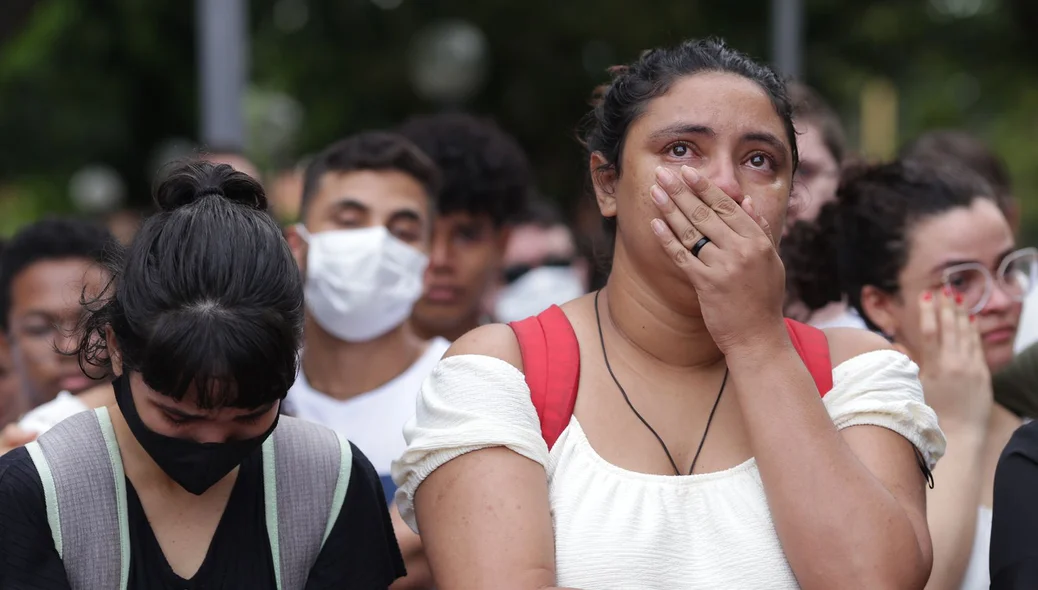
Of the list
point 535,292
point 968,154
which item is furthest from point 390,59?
point 968,154

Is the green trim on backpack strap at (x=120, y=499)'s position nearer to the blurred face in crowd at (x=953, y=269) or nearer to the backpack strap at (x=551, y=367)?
the backpack strap at (x=551, y=367)

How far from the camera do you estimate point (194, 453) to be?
2.66 m

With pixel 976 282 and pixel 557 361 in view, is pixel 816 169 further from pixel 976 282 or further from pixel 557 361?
pixel 557 361

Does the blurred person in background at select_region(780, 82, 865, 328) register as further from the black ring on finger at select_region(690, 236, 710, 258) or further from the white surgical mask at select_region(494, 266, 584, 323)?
the white surgical mask at select_region(494, 266, 584, 323)

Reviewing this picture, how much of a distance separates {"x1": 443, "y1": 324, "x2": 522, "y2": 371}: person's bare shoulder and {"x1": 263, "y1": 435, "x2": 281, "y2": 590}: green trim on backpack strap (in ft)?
1.43

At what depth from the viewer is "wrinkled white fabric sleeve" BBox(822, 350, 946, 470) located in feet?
9.46

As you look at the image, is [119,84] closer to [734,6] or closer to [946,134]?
[734,6]

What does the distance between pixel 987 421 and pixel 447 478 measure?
1857 millimetres

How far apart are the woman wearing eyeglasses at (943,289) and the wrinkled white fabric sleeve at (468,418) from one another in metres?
1.34

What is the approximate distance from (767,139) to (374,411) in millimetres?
1951

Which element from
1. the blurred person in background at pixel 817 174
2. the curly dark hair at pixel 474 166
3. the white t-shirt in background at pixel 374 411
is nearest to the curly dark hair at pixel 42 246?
the white t-shirt in background at pixel 374 411

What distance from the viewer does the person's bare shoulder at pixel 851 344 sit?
300cm

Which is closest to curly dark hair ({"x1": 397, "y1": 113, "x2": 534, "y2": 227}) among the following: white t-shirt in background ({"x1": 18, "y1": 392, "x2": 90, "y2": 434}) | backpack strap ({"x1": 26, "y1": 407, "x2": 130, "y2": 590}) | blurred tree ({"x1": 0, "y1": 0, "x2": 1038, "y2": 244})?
white t-shirt in background ({"x1": 18, "y1": 392, "x2": 90, "y2": 434})

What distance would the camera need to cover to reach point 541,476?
2.73 meters
